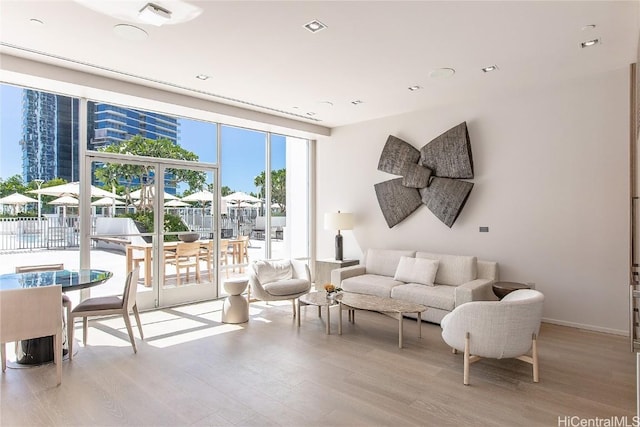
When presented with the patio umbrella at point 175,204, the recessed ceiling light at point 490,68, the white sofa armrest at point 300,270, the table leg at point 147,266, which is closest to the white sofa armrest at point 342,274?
the white sofa armrest at point 300,270

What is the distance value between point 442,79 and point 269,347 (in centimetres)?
377

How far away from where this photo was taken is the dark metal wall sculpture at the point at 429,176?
5500 millimetres

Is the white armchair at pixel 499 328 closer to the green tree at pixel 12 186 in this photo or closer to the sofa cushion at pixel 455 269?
the sofa cushion at pixel 455 269

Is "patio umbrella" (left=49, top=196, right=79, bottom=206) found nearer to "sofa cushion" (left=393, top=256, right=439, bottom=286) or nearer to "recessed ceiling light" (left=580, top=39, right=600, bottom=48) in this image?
"sofa cushion" (left=393, top=256, right=439, bottom=286)

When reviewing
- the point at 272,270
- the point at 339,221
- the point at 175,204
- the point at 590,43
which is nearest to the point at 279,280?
the point at 272,270

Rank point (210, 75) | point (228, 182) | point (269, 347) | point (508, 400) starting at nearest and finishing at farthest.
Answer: point (508, 400) < point (269, 347) < point (210, 75) < point (228, 182)

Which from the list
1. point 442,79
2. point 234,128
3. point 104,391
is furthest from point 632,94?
point 104,391

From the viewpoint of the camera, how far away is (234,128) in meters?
6.60

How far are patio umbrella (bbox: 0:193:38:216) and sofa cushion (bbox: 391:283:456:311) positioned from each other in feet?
15.6

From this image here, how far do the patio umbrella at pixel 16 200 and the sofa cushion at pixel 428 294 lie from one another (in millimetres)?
4755

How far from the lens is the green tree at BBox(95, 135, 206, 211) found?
17.1 ft

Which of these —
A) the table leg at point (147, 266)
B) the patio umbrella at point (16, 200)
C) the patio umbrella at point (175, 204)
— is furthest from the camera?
the patio umbrella at point (175, 204)

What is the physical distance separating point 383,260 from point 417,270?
800 mm

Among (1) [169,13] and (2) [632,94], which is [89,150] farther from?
(2) [632,94]
